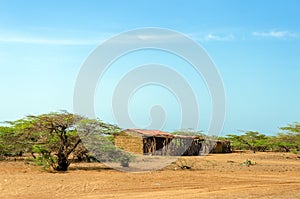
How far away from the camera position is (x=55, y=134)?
64.9 feet

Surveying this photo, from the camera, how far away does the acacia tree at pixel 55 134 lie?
19.0 metres

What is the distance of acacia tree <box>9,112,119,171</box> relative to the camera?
1903cm

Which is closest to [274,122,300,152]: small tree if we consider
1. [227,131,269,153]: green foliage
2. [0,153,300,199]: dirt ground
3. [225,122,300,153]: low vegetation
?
[225,122,300,153]: low vegetation

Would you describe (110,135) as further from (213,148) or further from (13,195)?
(213,148)

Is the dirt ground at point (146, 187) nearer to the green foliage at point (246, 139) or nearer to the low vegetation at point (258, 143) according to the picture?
the low vegetation at point (258, 143)

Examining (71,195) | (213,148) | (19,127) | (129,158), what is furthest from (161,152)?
(71,195)

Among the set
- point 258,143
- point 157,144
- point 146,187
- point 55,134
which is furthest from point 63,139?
point 258,143

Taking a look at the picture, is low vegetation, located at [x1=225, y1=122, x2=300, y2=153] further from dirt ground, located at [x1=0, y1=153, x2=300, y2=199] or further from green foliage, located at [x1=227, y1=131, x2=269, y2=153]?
dirt ground, located at [x1=0, y1=153, x2=300, y2=199]

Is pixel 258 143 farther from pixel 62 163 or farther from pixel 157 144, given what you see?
pixel 62 163

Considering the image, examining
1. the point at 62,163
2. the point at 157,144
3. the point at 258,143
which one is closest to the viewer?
the point at 62,163

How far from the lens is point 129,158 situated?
2122 cm

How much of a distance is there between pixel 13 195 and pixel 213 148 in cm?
3557

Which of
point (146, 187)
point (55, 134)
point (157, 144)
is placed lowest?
point (146, 187)

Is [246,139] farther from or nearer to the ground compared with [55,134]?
farther from the ground
